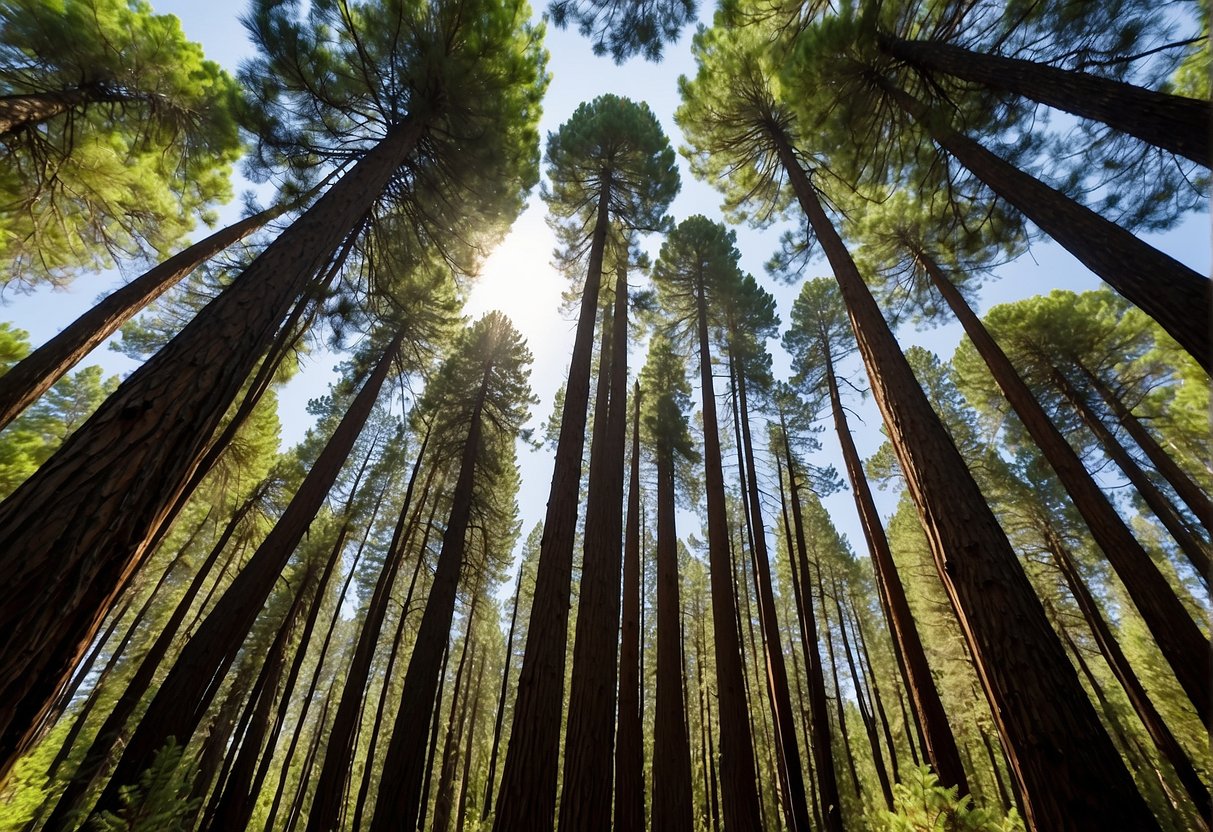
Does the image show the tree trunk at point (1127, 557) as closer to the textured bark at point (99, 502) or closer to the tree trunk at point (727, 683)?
the tree trunk at point (727, 683)

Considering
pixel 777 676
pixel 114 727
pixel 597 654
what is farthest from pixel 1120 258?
pixel 114 727

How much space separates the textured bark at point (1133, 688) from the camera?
8409 mm

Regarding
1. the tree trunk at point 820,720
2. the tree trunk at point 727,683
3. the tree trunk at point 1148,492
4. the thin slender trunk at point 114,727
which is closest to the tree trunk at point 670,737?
the tree trunk at point 727,683

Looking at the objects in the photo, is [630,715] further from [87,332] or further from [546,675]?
[87,332]

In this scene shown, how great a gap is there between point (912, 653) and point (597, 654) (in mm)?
5391

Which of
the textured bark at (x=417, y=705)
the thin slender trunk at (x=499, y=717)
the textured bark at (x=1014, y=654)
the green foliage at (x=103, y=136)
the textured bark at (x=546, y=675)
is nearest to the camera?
the textured bark at (x=1014, y=654)

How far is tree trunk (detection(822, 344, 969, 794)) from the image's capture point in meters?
5.96

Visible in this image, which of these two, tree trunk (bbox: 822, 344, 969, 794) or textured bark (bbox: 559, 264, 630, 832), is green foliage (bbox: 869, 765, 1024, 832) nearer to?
tree trunk (bbox: 822, 344, 969, 794)

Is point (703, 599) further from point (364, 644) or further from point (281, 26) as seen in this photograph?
point (281, 26)

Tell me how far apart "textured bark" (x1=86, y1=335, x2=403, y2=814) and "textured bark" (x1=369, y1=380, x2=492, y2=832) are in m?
2.43

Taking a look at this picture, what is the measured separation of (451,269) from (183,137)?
19.6 ft

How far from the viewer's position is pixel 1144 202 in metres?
5.84

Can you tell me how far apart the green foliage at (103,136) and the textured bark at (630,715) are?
404 inches

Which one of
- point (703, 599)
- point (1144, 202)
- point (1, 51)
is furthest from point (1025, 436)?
point (1, 51)
